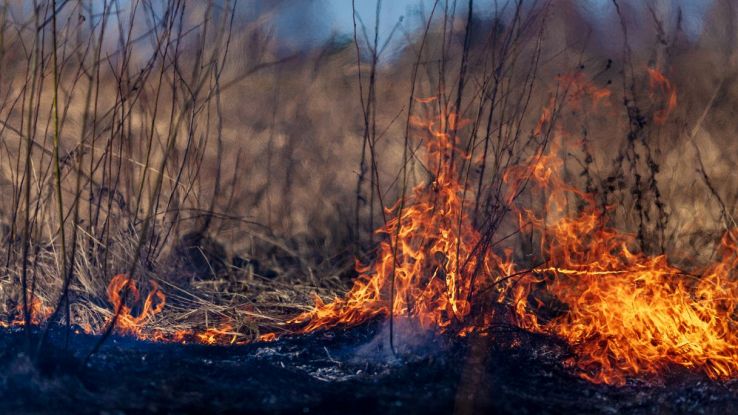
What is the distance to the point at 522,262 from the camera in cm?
589

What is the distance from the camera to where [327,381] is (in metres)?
4.05

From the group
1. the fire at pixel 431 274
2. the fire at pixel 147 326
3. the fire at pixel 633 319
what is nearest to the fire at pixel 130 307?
the fire at pixel 147 326

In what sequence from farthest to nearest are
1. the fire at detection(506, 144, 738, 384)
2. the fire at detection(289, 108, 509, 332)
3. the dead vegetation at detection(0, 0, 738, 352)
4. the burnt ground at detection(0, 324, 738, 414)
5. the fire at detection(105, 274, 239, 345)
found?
the dead vegetation at detection(0, 0, 738, 352)
the fire at detection(105, 274, 239, 345)
the fire at detection(289, 108, 509, 332)
the fire at detection(506, 144, 738, 384)
the burnt ground at detection(0, 324, 738, 414)

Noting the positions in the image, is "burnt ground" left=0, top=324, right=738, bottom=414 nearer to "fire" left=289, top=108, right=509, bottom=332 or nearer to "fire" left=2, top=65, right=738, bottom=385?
"fire" left=2, top=65, right=738, bottom=385

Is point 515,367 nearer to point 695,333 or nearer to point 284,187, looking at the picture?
point 695,333

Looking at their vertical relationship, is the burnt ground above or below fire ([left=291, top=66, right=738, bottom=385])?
below

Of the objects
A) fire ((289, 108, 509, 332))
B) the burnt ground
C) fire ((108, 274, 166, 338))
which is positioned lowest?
the burnt ground

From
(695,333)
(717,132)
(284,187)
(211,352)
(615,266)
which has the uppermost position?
(717,132)

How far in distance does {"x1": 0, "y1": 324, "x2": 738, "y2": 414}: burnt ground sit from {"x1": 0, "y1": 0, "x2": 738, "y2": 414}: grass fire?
0.05 metres

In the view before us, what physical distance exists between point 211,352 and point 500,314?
1.87 m

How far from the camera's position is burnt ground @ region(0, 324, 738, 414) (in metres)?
3.61

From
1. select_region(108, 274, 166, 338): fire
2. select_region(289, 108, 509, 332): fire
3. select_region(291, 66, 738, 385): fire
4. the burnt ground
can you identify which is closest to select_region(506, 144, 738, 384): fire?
select_region(291, 66, 738, 385): fire

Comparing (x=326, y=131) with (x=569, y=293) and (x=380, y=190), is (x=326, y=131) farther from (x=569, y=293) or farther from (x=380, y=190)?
(x=569, y=293)

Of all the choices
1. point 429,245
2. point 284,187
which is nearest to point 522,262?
point 429,245
